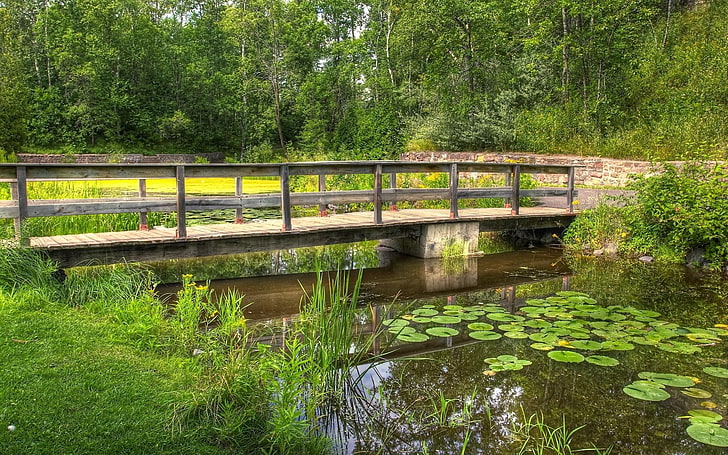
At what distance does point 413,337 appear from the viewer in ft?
16.9

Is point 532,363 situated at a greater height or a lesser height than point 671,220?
lesser

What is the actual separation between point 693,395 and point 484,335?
172 cm

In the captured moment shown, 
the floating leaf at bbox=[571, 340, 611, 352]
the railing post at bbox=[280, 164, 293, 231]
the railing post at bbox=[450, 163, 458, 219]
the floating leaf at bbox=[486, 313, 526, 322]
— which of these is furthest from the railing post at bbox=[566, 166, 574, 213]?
the floating leaf at bbox=[571, 340, 611, 352]

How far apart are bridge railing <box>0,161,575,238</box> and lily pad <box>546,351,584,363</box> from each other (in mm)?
4167

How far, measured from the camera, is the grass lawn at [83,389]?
2.93 metres

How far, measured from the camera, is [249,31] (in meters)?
34.1

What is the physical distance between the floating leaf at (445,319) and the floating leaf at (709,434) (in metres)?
2.46

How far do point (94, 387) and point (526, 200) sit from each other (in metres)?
10.2

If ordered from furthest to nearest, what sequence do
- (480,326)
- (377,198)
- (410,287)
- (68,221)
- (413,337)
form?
(377,198) < (68,221) < (410,287) < (480,326) < (413,337)

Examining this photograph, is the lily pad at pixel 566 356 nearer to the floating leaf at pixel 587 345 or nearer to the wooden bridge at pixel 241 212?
the floating leaf at pixel 587 345

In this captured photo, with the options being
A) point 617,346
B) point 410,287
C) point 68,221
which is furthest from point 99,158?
point 617,346

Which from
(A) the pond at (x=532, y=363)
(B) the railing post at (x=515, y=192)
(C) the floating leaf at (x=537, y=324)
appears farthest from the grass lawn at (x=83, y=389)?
(B) the railing post at (x=515, y=192)

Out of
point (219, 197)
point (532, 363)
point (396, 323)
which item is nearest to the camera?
point (532, 363)

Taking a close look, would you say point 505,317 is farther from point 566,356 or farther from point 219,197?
point 219,197
